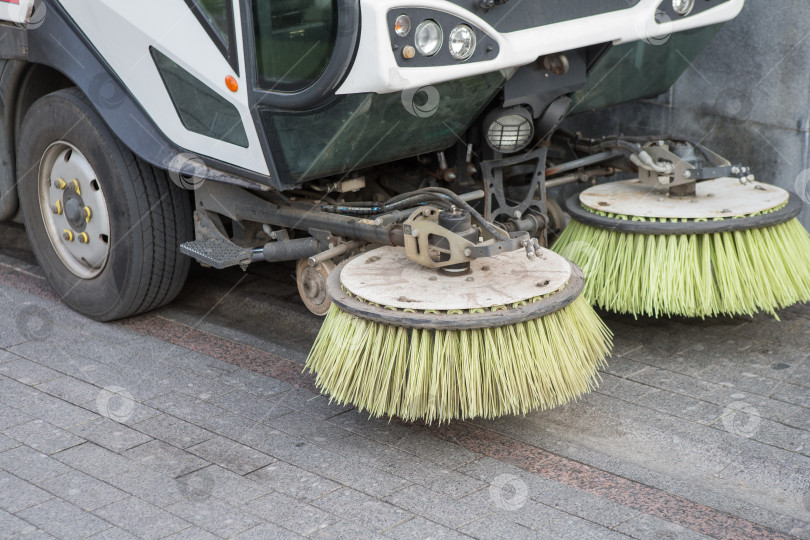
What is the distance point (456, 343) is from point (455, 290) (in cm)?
20

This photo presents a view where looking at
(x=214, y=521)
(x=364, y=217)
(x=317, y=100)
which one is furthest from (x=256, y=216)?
(x=214, y=521)

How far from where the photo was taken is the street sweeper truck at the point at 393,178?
3074 mm

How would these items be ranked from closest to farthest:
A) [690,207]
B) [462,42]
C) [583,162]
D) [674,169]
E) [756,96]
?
[462,42], [690,207], [674,169], [583,162], [756,96]

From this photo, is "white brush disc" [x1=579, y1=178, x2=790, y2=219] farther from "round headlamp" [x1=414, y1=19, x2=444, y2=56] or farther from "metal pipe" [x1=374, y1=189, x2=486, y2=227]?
"round headlamp" [x1=414, y1=19, x2=444, y2=56]

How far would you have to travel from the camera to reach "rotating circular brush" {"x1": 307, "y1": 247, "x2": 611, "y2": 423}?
301cm

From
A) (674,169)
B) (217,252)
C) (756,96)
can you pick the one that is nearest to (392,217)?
(217,252)

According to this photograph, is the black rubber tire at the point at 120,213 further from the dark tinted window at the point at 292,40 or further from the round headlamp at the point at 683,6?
the round headlamp at the point at 683,6

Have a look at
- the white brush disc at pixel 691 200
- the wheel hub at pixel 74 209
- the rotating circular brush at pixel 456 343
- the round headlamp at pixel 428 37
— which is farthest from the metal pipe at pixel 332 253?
the wheel hub at pixel 74 209

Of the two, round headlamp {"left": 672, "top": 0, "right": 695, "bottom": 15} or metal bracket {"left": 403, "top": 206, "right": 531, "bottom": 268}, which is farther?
round headlamp {"left": 672, "top": 0, "right": 695, "bottom": 15}

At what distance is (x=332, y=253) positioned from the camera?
3.68 meters

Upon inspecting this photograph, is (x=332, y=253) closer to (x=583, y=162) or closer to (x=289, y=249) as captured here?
(x=289, y=249)

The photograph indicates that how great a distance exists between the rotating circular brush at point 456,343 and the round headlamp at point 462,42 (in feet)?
2.39

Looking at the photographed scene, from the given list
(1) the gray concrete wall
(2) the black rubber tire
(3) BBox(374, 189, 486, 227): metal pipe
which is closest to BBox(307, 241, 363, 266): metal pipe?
(3) BBox(374, 189, 486, 227): metal pipe

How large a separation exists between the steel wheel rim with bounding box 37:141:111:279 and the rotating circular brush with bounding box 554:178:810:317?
2.07 m
